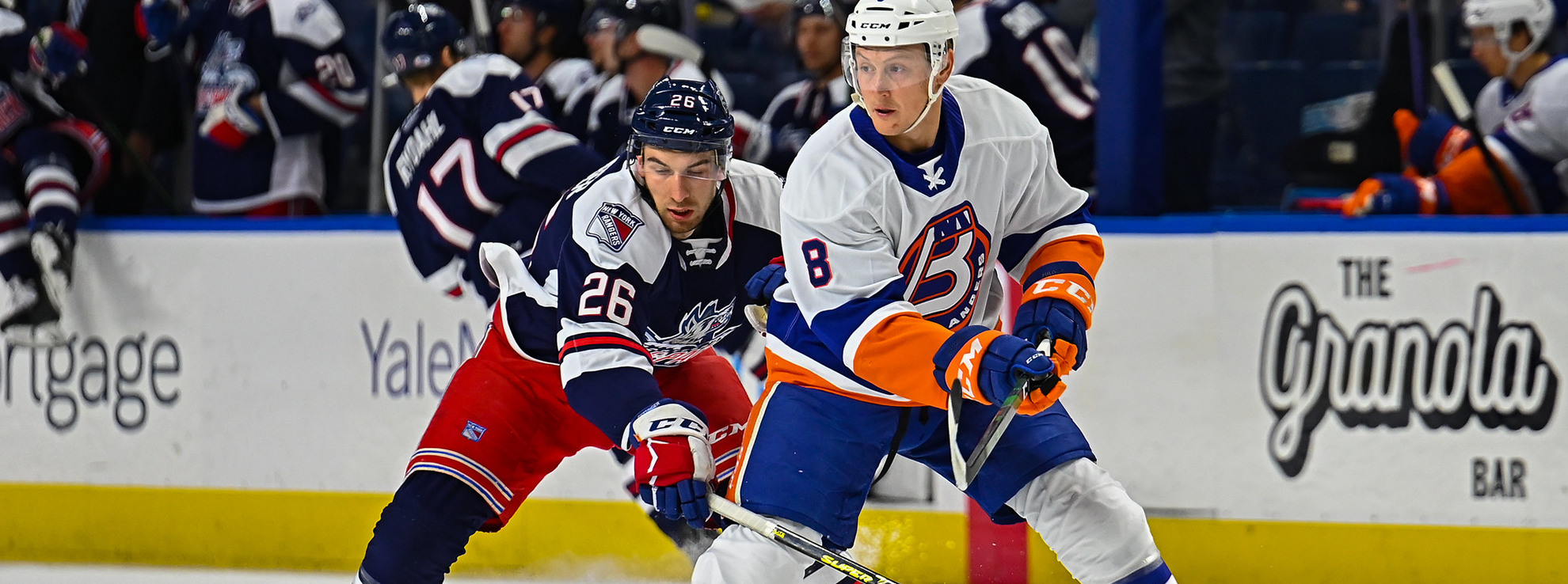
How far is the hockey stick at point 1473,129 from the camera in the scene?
12.5 feet

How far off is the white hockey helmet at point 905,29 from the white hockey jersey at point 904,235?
8cm

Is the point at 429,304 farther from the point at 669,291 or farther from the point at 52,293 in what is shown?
the point at 669,291

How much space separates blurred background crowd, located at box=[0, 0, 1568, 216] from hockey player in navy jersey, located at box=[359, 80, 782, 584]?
1.41 m

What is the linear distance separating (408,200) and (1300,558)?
217 cm

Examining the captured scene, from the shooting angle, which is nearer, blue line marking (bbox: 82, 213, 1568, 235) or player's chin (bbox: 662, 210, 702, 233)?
player's chin (bbox: 662, 210, 702, 233)

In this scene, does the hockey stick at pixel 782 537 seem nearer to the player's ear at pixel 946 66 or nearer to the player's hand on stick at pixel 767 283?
the player's hand on stick at pixel 767 283

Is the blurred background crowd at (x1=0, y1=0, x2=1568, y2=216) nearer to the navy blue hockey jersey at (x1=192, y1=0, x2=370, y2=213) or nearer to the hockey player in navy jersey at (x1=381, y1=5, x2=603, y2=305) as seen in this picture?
the navy blue hockey jersey at (x1=192, y1=0, x2=370, y2=213)

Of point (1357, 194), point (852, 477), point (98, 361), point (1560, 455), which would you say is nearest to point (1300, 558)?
point (1560, 455)

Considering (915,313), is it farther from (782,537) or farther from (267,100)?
(267,100)

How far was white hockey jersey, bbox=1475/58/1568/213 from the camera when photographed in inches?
149

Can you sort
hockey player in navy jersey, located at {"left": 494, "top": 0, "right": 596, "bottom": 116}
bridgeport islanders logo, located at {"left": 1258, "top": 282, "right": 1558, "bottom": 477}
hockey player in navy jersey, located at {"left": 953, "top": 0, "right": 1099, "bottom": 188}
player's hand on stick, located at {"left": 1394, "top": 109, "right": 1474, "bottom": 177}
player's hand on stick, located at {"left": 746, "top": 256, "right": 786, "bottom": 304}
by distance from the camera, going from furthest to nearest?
hockey player in navy jersey, located at {"left": 494, "top": 0, "right": 596, "bottom": 116} < hockey player in navy jersey, located at {"left": 953, "top": 0, "right": 1099, "bottom": 188} < player's hand on stick, located at {"left": 1394, "top": 109, "right": 1474, "bottom": 177} < bridgeport islanders logo, located at {"left": 1258, "top": 282, "right": 1558, "bottom": 477} < player's hand on stick, located at {"left": 746, "top": 256, "right": 786, "bottom": 304}

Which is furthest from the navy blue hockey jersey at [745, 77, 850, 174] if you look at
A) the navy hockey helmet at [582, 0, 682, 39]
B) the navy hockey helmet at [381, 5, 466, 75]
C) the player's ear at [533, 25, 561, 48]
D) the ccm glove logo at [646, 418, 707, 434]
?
the ccm glove logo at [646, 418, 707, 434]

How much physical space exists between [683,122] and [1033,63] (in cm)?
169

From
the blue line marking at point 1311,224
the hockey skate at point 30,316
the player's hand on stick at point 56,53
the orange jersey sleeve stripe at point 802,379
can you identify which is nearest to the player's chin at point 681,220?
the orange jersey sleeve stripe at point 802,379
